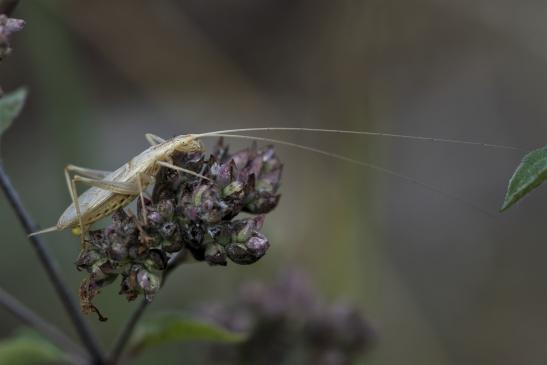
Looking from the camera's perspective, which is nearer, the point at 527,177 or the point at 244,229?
the point at 527,177

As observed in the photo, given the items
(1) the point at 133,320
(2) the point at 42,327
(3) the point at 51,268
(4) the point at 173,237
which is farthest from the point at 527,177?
(2) the point at 42,327

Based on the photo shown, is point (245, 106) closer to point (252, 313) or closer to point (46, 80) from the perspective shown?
point (46, 80)

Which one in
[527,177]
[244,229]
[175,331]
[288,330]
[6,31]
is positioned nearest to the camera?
[527,177]

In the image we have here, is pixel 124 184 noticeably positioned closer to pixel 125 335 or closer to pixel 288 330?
pixel 125 335

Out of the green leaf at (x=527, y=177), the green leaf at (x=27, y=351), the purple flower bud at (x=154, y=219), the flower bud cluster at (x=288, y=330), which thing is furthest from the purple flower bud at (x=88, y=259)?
the flower bud cluster at (x=288, y=330)

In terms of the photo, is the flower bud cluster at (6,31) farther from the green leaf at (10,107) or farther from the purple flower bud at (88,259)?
the purple flower bud at (88,259)
